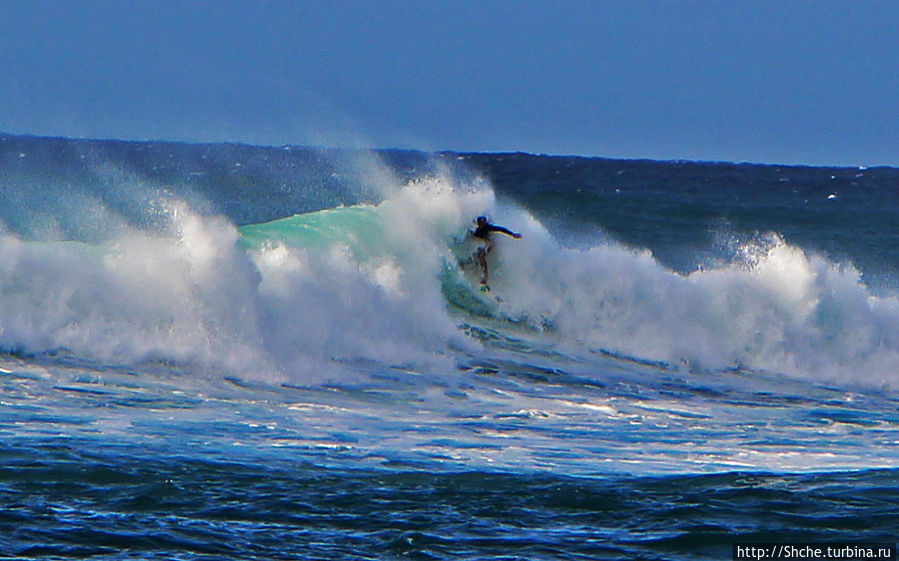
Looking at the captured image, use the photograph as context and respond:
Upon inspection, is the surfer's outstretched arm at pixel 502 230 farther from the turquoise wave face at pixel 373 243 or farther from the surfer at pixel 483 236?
the turquoise wave face at pixel 373 243

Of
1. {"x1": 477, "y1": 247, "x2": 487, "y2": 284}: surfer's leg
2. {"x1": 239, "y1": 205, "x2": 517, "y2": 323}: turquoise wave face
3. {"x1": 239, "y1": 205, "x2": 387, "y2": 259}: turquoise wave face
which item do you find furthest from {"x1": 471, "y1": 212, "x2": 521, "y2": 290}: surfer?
{"x1": 239, "y1": 205, "x2": 387, "y2": 259}: turquoise wave face

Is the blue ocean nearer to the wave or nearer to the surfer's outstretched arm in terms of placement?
the wave

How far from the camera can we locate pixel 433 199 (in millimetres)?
16516

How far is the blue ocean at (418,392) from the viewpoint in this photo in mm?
5750

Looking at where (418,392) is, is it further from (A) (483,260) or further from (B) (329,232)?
(A) (483,260)

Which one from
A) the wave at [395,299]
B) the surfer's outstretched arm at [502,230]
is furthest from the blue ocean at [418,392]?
the surfer's outstretched arm at [502,230]

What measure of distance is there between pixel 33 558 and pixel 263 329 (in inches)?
251

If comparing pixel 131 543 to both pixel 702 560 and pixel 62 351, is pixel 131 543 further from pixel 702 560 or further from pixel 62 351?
pixel 62 351

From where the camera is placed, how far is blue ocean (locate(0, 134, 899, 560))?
575 cm

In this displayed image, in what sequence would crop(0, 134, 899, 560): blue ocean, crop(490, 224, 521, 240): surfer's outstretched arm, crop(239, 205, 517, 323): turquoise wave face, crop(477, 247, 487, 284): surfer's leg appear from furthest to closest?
crop(477, 247, 487, 284): surfer's leg → crop(490, 224, 521, 240): surfer's outstretched arm → crop(239, 205, 517, 323): turquoise wave face → crop(0, 134, 899, 560): blue ocean

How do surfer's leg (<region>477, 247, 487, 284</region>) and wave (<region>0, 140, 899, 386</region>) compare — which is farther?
surfer's leg (<region>477, 247, 487, 284</region>)

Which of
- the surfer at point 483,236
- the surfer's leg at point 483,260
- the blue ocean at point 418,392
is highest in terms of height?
the surfer at point 483,236

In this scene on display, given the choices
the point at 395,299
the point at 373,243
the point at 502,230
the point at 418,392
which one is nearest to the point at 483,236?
the point at 502,230

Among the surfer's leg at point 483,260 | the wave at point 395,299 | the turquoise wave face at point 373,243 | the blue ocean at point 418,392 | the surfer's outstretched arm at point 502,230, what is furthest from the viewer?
the surfer's leg at point 483,260
